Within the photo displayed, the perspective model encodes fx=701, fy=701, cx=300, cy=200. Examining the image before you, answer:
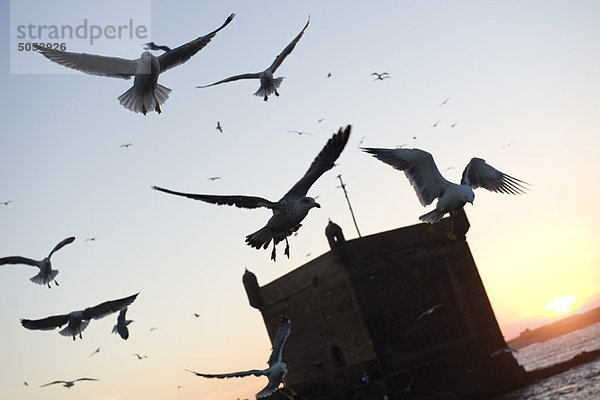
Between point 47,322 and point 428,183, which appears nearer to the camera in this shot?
point 428,183

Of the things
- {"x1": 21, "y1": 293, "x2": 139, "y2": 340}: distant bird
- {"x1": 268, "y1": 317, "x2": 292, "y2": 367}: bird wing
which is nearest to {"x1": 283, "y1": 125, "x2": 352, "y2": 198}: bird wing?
{"x1": 268, "y1": 317, "x2": 292, "y2": 367}: bird wing

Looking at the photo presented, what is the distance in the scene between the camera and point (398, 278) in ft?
115

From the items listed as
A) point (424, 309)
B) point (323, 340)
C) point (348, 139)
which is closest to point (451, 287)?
point (424, 309)

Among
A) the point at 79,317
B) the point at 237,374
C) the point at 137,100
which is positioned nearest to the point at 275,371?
the point at 237,374

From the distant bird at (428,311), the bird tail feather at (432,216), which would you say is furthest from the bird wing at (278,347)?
the distant bird at (428,311)

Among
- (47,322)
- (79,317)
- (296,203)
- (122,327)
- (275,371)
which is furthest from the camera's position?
(122,327)

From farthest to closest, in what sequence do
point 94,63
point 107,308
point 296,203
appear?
point 107,308 → point 94,63 → point 296,203

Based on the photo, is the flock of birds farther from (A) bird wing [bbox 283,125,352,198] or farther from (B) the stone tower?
(B) the stone tower

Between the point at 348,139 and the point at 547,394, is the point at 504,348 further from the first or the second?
the point at 348,139

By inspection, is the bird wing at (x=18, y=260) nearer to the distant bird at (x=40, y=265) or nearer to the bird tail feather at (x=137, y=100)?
the distant bird at (x=40, y=265)

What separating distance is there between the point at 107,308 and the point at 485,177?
843 cm

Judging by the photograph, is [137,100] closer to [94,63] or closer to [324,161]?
[94,63]

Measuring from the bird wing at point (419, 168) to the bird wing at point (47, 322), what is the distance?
7.68 m

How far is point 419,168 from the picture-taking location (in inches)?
488
